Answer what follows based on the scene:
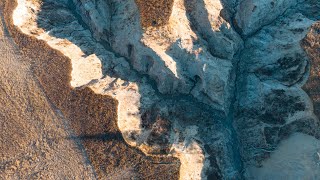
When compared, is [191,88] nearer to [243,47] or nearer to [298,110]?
[243,47]

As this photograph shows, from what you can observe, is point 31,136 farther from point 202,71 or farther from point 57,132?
point 202,71

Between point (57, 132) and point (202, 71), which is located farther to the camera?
point (202, 71)

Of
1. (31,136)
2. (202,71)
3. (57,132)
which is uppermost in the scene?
(202,71)

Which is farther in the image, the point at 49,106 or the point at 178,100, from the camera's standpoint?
the point at 178,100

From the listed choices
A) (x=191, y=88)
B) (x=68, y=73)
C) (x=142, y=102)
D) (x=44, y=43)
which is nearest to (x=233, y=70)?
(x=191, y=88)

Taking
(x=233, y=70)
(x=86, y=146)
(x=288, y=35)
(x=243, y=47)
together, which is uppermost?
(x=288, y=35)

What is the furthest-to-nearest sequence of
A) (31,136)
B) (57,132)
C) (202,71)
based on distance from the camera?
(202,71) < (57,132) < (31,136)

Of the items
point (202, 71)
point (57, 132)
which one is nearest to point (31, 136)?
point (57, 132)
